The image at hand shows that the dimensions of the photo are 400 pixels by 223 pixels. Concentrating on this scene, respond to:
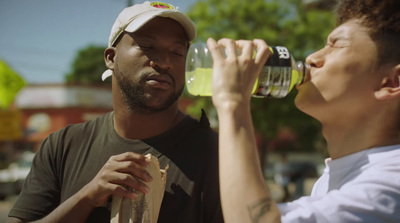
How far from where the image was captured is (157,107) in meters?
1.88

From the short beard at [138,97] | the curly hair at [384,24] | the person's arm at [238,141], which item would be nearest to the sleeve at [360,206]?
the person's arm at [238,141]

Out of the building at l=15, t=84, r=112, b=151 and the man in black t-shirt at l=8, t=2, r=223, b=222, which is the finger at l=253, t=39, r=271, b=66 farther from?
the building at l=15, t=84, r=112, b=151

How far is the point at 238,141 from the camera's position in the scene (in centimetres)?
128

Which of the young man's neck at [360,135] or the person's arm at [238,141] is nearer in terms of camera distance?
the person's arm at [238,141]

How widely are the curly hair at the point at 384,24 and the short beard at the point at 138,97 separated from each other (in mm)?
867

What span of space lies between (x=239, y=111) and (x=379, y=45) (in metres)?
0.56

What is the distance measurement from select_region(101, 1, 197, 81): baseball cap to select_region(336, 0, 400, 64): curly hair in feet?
2.54

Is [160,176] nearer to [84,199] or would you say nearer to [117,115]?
[84,199]

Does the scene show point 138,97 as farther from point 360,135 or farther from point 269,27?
point 269,27

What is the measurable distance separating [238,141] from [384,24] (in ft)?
2.18

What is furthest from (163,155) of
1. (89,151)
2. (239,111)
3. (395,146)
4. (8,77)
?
(8,77)

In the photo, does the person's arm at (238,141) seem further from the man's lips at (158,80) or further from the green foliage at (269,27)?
the green foliage at (269,27)

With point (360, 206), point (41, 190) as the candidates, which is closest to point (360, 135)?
point (360, 206)

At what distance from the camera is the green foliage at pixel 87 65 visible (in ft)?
161
